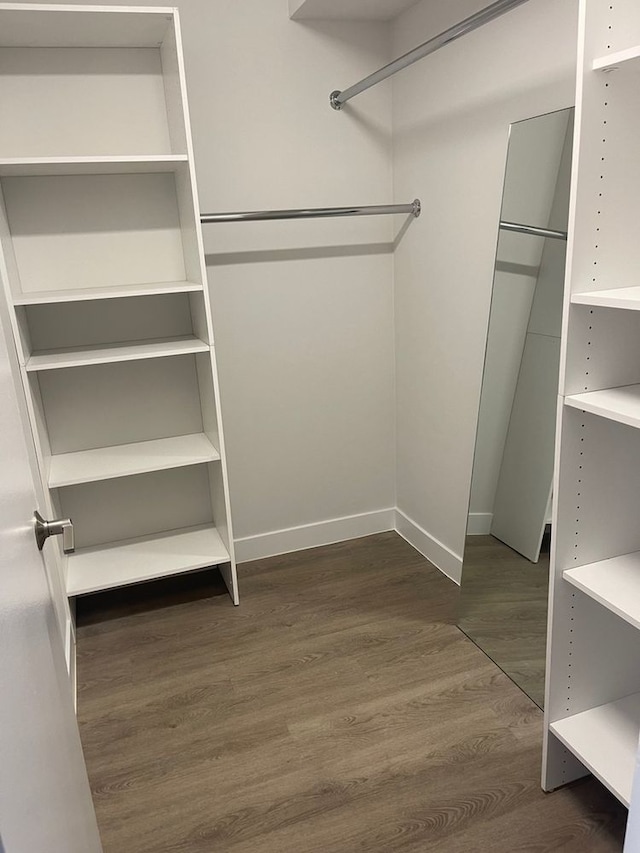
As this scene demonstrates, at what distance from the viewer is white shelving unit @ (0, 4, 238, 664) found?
2076 mm

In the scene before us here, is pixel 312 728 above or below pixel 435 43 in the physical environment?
below

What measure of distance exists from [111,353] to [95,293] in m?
0.22

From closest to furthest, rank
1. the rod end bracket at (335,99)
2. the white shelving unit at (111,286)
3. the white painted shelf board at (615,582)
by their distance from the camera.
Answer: the white painted shelf board at (615,582) < the white shelving unit at (111,286) < the rod end bracket at (335,99)

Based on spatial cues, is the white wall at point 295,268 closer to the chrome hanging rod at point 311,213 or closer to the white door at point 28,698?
the chrome hanging rod at point 311,213

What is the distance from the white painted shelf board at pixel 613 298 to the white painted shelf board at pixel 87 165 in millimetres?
1348

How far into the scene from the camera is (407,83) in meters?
2.42

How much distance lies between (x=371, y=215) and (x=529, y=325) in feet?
3.04

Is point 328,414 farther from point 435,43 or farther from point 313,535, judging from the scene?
point 435,43

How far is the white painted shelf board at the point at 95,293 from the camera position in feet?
6.61

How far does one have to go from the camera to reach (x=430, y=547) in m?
2.72

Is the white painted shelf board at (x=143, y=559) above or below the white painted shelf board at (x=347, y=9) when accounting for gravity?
below

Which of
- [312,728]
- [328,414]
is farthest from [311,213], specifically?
[312,728]

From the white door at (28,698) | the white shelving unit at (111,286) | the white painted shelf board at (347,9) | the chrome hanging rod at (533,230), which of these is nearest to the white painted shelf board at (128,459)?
the white shelving unit at (111,286)

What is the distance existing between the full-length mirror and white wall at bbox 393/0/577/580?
0.13 metres
